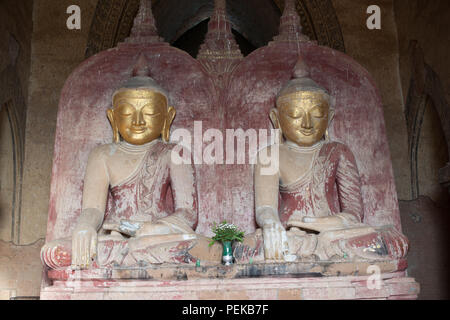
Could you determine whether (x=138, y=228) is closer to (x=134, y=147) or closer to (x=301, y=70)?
(x=134, y=147)

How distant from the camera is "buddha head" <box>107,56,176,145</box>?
4.76 m

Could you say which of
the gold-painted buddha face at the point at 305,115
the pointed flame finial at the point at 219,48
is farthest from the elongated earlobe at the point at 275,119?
the pointed flame finial at the point at 219,48

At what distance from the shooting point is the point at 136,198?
4598mm

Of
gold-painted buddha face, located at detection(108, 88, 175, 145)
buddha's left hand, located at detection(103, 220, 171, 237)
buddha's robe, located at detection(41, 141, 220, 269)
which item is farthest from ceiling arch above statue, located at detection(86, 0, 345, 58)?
buddha's left hand, located at detection(103, 220, 171, 237)

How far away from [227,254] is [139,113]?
1.56 metres

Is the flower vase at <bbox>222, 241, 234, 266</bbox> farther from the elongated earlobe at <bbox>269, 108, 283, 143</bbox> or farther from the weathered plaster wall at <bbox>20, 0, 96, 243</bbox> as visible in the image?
the weathered plaster wall at <bbox>20, 0, 96, 243</bbox>

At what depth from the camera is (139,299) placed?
12.0 feet

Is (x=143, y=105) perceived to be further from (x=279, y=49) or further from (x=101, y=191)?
(x=279, y=49)

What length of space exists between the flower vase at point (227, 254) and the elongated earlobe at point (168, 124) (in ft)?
4.49

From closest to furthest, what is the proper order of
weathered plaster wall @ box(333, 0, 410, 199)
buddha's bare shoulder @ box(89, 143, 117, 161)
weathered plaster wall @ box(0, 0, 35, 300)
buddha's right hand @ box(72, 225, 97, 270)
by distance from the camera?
1. buddha's right hand @ box(72, 225, 97, 270)
2. buddha's bare shoulder @ box(89, 143, 117, 161)
3. weathered plaster wall @ box(0, 0, 35, 300)
4. weathered plaster wall @ box(333, 0, 410, 199)

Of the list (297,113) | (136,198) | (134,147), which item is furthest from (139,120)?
(297,113)

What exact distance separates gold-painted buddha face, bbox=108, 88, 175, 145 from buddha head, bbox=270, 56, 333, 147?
1.11 meters

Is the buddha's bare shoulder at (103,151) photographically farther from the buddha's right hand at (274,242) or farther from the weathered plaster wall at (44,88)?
the weathered plaster wall at (44,88)
